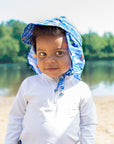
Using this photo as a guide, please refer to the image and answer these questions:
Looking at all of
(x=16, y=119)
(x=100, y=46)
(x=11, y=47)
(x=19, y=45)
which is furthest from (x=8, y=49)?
(x=16, y=119)

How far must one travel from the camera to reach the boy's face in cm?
143

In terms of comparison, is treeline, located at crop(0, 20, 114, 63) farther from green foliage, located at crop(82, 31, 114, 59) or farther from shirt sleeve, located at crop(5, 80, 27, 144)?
shirt sleeve, located at crop(5, 80, 27, 144)

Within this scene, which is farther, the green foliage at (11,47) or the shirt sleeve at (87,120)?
the green foliage at (11,47)

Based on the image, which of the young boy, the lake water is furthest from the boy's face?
the lake water

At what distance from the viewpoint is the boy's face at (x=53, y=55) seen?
1.43m

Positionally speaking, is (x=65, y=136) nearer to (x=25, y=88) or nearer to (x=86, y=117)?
(x=86, y=117)

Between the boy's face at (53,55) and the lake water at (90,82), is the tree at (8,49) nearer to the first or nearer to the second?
the lake water at (90,82)

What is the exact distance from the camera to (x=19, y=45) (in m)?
44.3

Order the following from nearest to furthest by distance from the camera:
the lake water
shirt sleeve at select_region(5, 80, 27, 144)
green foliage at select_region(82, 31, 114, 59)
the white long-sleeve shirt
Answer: the white long-sleeve shirt < shirt sleeve at select_region(5, 80, 27, 144) < the lake water < green foliage at select_region(82, 31, 114, 59)

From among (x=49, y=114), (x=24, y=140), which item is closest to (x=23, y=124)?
(x=24, y=140)

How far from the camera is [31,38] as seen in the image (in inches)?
62.8

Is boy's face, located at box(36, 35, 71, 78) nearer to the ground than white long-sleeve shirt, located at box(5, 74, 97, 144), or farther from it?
farther from it

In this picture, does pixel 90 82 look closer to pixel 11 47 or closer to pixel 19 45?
pixel 11 47

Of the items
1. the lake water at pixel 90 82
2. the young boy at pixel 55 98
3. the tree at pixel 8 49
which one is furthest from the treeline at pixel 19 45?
the young boy at pixel 55 98
